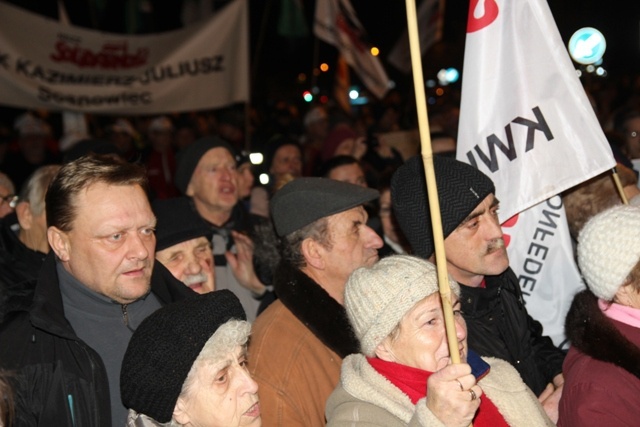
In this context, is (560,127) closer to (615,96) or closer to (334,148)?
(334,148)

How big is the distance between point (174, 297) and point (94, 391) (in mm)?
702

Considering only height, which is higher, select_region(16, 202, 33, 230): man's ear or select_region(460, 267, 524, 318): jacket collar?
select_region(16, 202, 33, 230): man's ear

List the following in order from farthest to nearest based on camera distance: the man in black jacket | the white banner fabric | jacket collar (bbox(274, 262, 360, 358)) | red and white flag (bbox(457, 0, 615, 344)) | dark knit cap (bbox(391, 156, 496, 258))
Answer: the white banner fabric, red and white flag (bbox(457, 0, 615, 344)), dark knit cap (bbox(391, 156, 496, 258)), jacket collar (bbox(274, 262, 360, 358)), the man in black jacket

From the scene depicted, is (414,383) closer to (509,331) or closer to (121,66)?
(509,331)

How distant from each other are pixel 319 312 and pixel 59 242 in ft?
3.54

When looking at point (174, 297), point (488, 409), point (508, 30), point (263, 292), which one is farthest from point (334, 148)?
point (488, 409)

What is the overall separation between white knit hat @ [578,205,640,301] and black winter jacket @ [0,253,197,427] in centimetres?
187

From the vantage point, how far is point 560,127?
4102 millimetres

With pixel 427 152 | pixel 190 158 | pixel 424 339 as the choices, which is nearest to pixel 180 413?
pixel 424 339

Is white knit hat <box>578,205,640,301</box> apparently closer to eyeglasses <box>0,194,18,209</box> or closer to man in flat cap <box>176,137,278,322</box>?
man in flat cap <box>176,137,278,322</box>

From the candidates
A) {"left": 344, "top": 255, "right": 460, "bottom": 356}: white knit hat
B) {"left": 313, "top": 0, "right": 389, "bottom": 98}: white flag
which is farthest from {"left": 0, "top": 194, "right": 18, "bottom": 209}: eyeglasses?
{"left": 313, "top": 0, "right": 389, "bottom": 98}: white flag

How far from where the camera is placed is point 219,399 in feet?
9.02

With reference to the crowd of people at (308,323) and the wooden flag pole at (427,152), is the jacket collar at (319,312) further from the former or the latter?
the wooden flag pole at (427,152)

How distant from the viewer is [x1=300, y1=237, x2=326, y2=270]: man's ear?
3.81 meters
